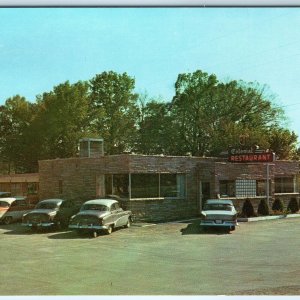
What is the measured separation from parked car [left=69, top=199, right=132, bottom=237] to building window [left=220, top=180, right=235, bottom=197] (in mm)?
2292

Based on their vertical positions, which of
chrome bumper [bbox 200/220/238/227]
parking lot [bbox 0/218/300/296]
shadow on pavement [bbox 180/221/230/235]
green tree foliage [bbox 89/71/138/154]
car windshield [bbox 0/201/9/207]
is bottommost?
parking lot [bbox 0/218/300/296]

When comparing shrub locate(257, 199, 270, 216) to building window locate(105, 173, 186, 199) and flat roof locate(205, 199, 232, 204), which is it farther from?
building window locate(105, 173, 186, 199)

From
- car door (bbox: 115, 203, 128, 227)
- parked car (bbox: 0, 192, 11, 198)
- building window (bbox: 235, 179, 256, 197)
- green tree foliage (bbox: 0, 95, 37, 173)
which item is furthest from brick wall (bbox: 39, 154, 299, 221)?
parked car (bbox: 0, 192, 11, 198)

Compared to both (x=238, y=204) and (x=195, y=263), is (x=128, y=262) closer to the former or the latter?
(x=195, y=263)

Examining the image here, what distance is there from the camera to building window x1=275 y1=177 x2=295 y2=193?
420 inches

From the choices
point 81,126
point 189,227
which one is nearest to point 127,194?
point 189,227

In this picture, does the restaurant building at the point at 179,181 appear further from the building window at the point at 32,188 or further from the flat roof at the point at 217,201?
the building window at the point at 32,188

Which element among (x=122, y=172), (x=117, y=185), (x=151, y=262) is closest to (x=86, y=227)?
(x=117, y=185)

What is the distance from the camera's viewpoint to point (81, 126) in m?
8.95

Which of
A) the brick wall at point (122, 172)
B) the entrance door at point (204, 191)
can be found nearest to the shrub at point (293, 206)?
the entrance door at point (204, 191)

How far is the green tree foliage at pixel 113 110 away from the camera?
8.67m

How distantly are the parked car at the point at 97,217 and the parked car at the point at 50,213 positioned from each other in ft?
0.51

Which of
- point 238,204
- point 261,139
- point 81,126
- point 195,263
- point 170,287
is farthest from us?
point 238,204

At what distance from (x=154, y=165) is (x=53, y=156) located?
237cm
